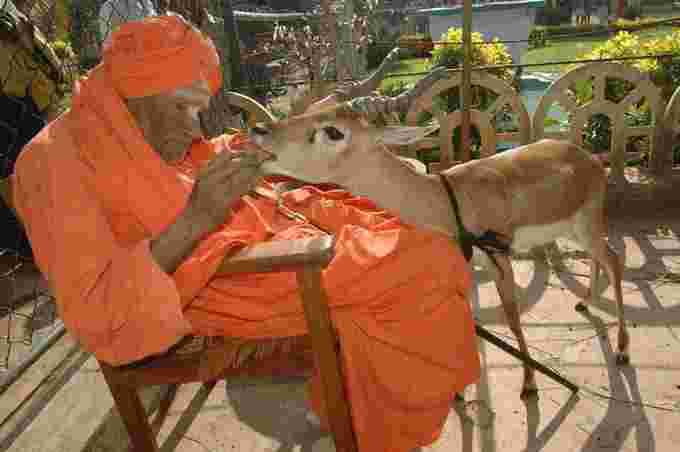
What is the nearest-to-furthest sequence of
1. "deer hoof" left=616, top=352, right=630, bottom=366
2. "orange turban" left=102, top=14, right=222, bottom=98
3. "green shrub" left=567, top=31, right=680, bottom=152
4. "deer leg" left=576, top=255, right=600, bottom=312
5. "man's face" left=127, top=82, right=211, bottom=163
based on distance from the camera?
"orange turban" left=102, top=14, right=222, bottom=98
"man's face" left=127, top=82, right=211, bottom=163
"deer hoof" left=616, top=352, right=630, bottom=366
"deer leg" left=576, top=255, right=600, bottom=312
"green shrub" left=567, top=31, right=680, bottom=152

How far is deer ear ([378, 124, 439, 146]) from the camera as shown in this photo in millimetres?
1897

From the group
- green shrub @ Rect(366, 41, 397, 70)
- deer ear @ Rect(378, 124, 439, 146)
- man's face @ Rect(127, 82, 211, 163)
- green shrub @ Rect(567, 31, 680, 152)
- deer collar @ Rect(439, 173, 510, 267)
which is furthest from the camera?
green shrub @ Rect(366, 41, 397, 70)

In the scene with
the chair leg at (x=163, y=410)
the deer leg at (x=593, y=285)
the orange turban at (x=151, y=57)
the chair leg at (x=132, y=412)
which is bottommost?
the chair leg at (x=163, y=410)

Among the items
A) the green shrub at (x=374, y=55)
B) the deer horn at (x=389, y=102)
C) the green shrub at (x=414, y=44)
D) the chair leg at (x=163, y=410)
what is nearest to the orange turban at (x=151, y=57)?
the deer horn at (x=389, y=102)

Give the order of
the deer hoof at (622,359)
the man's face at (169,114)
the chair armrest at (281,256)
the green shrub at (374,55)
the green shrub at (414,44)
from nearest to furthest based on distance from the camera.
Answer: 1. the chair armrest at (281,256)
2. the man's face at (169,114)
3. the deer hoof at (622,359)
4. the green shrub at (414,44)
5. the green shrub at (374,55)

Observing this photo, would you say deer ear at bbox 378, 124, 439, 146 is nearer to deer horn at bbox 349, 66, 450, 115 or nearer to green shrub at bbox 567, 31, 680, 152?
deer horn at bbox 349, 66, 450, 115

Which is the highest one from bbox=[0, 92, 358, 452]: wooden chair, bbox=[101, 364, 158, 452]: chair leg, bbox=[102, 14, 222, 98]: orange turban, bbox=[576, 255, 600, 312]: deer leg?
bbox=[102, 14, 222, 98]: orange turban

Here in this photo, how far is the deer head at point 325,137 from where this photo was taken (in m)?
1.82

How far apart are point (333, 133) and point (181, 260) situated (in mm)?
686

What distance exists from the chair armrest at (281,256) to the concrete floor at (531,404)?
110 cm

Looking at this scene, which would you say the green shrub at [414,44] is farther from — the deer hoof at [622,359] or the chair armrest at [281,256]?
the deer hoof at [622,359]

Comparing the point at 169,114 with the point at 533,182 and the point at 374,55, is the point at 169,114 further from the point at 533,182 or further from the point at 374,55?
the point at 374,55

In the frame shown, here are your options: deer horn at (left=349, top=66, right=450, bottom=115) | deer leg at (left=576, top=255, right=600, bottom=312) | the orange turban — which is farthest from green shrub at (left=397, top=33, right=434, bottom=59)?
deer leg at (left=576, top=255, right=600, bottom=312)

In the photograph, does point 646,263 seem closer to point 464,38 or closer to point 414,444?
point 464,38
